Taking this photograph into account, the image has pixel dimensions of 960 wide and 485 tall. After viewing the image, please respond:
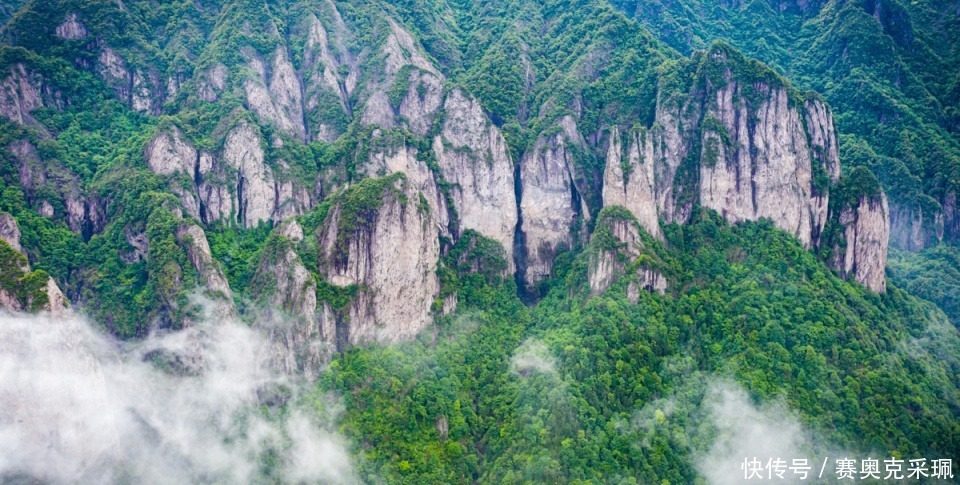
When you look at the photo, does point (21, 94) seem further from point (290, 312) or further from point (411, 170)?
point (411, 170)

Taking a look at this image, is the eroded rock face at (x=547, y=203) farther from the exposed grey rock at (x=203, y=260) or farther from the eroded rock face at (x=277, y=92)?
the exposed grey rock at (x=203, y=260)

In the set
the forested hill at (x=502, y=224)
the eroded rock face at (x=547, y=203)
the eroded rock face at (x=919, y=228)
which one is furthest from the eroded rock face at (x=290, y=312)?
the eroded rock face at (x=919, y=228)

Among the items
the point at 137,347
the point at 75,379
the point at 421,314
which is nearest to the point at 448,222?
the point at 421,314

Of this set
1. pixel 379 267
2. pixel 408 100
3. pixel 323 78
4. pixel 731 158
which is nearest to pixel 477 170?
Result: pixel 408 100

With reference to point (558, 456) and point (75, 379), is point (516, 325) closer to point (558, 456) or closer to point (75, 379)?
point (558, 456)

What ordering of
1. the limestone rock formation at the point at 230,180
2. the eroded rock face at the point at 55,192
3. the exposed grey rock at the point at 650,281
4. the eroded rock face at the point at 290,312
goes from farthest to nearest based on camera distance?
the limestone rock formation at the point at 230,180, the exposed grey rock at the point at 650,281, the eroded rock face at the point at 55,192, the eroded rock face at the point at 290,312

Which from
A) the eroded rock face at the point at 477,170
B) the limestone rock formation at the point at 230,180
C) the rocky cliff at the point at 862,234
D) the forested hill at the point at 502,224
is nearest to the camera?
the forested hill at the point at 502,224

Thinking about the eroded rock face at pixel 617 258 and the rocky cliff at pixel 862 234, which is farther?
the rocky cliff at pixel 862 234
